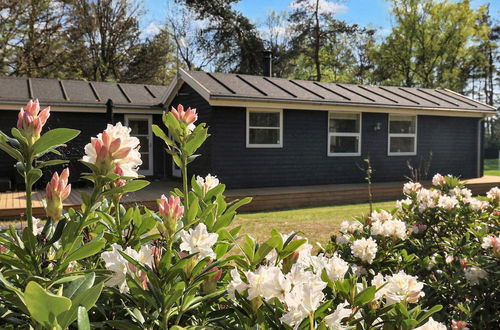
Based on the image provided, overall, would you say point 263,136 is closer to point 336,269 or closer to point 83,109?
point 83,109

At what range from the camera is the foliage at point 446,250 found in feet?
6.61

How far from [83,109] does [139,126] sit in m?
1.93

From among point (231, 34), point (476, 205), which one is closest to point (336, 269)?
point (476, 205)

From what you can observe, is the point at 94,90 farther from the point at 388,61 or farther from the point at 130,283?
the point at 388,61

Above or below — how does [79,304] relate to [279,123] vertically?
below

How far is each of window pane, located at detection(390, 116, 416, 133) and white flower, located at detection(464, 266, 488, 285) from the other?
35.1 feet

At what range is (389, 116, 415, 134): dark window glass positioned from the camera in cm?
1216

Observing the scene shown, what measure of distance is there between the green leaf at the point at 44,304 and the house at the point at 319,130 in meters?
8.58

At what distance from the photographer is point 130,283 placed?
797 mm

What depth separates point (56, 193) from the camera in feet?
2.68

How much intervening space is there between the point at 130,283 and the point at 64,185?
0.25 m

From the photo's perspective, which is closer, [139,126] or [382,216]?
[382,216]

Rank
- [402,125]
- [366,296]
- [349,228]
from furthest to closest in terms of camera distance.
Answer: [402,125], [349,228], [366,296]

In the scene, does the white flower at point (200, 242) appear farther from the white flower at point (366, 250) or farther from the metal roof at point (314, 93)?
the metal roof at point (314, 93)
